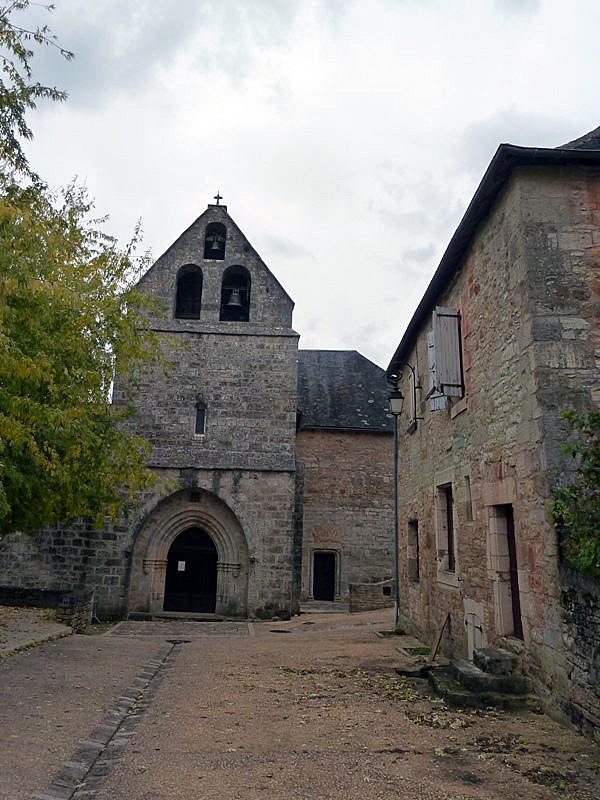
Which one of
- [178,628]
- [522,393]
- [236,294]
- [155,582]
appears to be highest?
[236,294]

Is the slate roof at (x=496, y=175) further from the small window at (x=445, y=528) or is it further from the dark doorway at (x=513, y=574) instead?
the dark doorway at (x=513, y=574)

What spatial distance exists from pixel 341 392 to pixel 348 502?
172 inches

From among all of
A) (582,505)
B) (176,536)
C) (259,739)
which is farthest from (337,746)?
(176,536)

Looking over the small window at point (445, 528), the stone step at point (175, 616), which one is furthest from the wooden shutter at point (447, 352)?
the stone step at point (175, 616)

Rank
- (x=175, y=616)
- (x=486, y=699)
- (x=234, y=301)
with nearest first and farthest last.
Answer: (x=486, y=699) < (x=175, y=616) < (x=234, y=301)

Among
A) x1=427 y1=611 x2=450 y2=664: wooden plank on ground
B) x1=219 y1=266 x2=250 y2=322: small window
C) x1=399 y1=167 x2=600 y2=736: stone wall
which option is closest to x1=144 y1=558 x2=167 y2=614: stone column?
x1=219 y1=266 x2=250 y2=322: small window

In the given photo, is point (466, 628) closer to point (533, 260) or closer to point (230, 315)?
point (533, 260)

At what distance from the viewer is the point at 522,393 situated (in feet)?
21.0

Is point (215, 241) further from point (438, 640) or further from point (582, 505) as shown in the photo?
point (582, 505)

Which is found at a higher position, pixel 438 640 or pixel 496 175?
pixel 496 175

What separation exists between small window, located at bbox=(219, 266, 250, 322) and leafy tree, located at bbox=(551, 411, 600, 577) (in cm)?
1271

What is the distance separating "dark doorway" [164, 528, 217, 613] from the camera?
16.0m

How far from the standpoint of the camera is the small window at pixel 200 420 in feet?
53.0

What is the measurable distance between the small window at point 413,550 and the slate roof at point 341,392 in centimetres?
779
